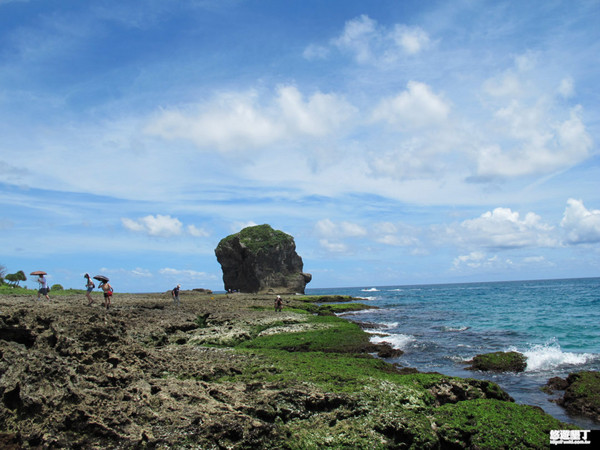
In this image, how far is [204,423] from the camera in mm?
8922

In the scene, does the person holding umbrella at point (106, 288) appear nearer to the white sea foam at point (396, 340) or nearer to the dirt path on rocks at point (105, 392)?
the dirt path on rocks at point (105, 392)

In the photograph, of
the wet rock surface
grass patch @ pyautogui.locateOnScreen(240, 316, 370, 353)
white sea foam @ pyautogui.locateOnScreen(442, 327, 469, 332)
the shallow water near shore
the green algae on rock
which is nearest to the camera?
the wet rock surface

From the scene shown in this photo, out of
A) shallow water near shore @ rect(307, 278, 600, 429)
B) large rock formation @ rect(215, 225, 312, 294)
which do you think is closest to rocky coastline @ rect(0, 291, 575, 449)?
shallow water near shore @ rect(307, 278, 600, 429)

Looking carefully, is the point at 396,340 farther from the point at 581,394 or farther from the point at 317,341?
the point at 581,394

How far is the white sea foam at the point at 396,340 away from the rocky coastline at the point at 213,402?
41.1ft

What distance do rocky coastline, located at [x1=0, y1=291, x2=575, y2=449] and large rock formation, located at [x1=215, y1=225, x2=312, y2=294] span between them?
3570 inches

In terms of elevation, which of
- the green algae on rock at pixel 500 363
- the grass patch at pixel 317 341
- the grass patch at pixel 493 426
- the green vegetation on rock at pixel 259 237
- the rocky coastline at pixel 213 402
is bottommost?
the green algae on rock at pixel 500 363

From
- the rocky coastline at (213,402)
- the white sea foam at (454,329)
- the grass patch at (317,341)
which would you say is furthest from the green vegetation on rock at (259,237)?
the rocky coastline at (213,402)

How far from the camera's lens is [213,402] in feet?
33.1

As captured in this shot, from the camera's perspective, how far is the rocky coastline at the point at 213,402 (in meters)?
8.80

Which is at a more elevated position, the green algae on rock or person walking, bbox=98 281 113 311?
person walking, bbox=98 281 113 311

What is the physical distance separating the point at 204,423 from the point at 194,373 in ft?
13.1

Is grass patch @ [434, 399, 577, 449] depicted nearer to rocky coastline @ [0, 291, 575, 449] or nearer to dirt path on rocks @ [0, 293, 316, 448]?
rocky coastline @ [0, 291, 575, 449]

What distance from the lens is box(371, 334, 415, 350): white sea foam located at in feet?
85.5
